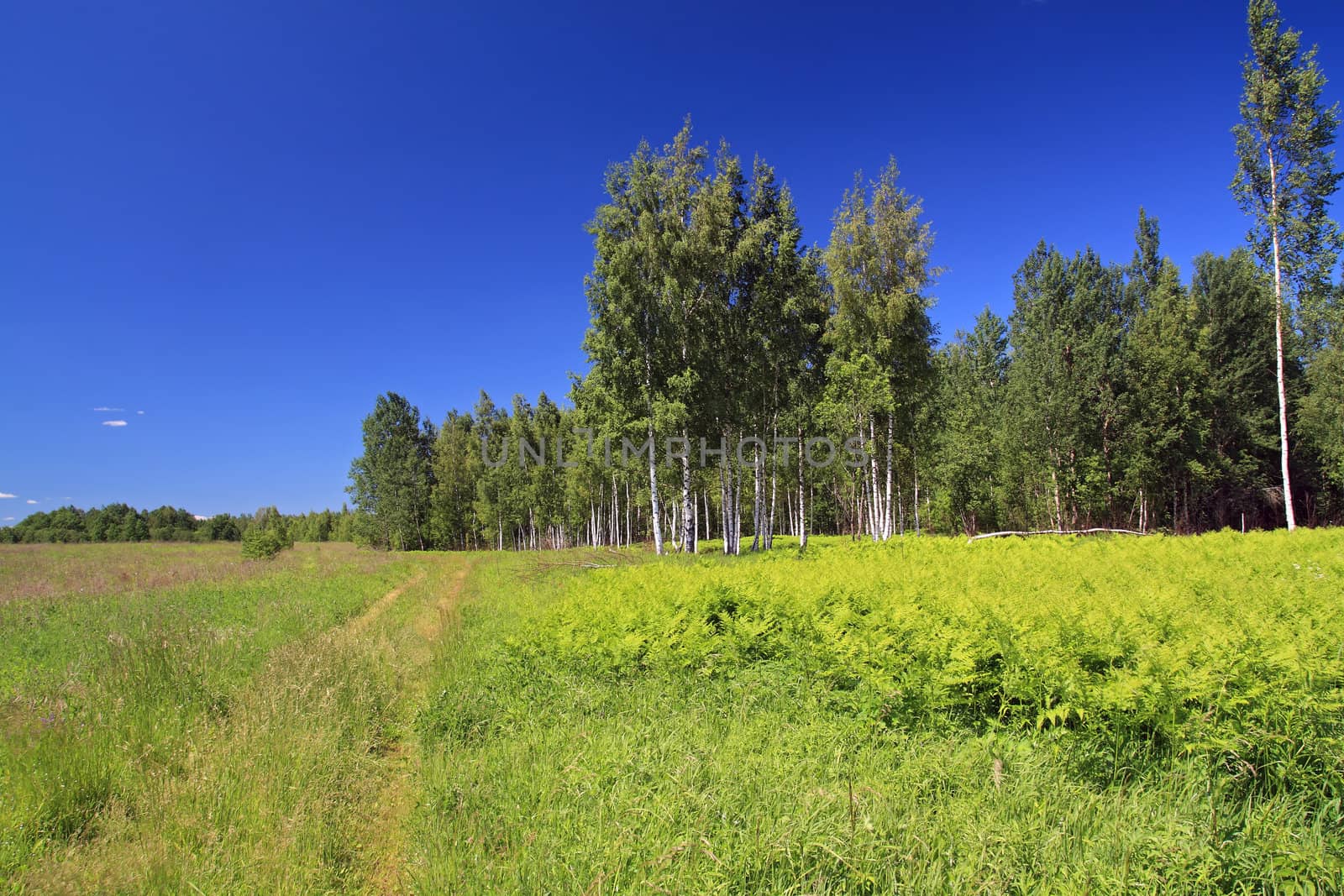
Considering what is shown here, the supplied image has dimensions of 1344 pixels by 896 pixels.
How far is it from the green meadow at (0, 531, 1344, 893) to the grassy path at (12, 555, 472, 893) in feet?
0.09

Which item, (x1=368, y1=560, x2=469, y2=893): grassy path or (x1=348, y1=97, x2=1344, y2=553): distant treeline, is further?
(x1=348, y1=97, x2=1344, y2=553): distant treeline

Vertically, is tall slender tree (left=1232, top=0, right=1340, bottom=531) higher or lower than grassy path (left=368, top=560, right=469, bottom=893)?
higher

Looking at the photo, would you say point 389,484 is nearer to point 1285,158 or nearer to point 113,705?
point 113,705

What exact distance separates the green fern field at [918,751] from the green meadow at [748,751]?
2cm

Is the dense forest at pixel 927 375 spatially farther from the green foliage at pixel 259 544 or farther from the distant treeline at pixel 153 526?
the distant treeline at pixel 153 526

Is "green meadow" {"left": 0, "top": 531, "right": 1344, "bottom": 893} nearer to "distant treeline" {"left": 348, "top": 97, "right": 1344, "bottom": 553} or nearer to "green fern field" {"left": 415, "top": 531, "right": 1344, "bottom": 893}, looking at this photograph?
"green fern field" {"left": 415, "top": 531, "right": 1344, "bottom": 893}

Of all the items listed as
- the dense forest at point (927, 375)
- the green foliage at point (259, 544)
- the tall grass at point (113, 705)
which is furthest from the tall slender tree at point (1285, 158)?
the green foliage at point (259, 544)

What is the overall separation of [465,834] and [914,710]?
3563mm

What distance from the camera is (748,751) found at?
4027 millimetres

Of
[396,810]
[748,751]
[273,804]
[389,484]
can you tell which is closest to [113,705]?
[273,804]

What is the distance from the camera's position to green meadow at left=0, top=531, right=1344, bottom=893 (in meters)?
2.90

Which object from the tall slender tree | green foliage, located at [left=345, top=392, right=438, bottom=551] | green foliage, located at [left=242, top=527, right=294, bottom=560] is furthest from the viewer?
green foliage, located at [left=345, top=392, right=438, bottom=551]

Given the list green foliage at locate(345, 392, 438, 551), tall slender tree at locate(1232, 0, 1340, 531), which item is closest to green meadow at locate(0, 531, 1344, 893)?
tall slender tree at locate(1232, 0, 1340, 531)

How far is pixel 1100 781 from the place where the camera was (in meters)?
3.56
